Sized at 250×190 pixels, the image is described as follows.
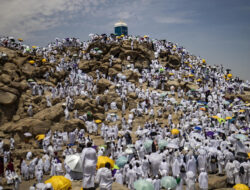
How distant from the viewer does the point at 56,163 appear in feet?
38.8

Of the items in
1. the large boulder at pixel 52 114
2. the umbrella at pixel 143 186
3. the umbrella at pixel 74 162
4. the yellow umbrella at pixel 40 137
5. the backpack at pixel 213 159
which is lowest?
the umbrella at pixel 143 186

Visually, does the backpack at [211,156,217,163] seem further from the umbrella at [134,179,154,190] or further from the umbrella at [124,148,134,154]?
the umbrella at [134,179,154,190]

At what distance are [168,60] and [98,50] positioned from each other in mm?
12125

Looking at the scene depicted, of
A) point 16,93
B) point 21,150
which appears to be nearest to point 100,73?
point 16,93

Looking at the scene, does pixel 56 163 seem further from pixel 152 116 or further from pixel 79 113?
pixel 152 116

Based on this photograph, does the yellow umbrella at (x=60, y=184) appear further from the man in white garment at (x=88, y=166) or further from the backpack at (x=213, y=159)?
the backpack at (x=213, y=159)

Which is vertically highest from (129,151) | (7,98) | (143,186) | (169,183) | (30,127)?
(7,98)

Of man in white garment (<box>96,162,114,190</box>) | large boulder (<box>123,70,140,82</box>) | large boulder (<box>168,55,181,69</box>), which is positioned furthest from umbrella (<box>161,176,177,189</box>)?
large boulder (<box>168,55,181,69</box>)

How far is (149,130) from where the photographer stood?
52.7ft

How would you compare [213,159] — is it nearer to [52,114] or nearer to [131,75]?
[52,114]

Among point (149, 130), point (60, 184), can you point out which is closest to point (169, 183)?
point (60, 184)

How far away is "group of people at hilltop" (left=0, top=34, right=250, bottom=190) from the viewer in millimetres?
9562

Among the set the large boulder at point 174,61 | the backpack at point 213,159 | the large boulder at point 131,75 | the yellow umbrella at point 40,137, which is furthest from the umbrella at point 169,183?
the large boulder at point 174,61

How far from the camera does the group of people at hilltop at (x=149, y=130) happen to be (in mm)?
9562
